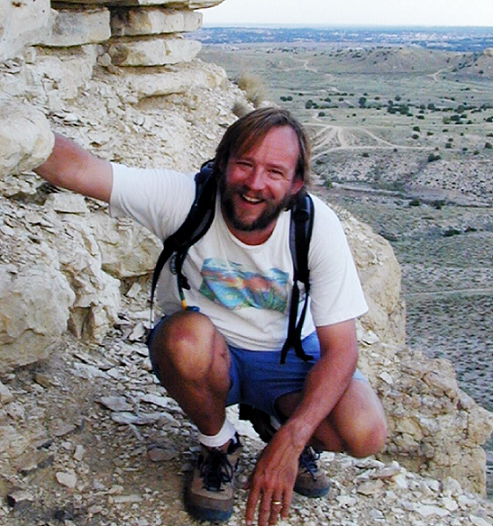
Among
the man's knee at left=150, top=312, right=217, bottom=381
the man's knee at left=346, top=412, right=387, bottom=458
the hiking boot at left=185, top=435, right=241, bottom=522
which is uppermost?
the man's knee at left=150, top=312, right=217, bottom=381

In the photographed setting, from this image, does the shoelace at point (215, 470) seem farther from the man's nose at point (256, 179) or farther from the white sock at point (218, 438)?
the man's nose at point (256, 179)

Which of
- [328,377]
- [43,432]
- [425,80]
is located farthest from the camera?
[425,80]

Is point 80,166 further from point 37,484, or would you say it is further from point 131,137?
point 131,137

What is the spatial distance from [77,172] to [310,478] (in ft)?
4.90

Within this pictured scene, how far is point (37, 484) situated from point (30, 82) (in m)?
2.44

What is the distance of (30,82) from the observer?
4605 millimetres

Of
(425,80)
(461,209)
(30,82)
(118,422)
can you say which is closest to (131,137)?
(30,82)

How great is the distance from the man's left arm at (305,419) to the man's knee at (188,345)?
357mm

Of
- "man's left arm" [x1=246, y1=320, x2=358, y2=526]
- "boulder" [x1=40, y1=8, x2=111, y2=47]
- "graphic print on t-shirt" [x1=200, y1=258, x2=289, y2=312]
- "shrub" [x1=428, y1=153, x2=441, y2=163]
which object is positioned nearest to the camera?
"man's left arm" [x1=246, y1=320, x2=358, y2=526]

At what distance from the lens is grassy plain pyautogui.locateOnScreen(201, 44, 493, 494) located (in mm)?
15180

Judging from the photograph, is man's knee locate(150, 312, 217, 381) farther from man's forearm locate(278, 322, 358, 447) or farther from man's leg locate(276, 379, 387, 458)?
man's leg locate(276, 379, 387, 458)

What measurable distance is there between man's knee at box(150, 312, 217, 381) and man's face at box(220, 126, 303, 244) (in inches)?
14.3

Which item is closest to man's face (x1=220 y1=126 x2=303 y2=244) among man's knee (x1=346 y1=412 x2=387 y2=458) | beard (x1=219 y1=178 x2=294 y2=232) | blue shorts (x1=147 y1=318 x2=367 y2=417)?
beard (x1=219 y1=178 x2=294 y2=232)

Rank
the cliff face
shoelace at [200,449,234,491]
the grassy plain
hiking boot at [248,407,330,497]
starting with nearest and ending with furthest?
shoelace at [200,449,234,491] → hiking boot at [248,407,330,497] → the cliff face → the grassy plain
